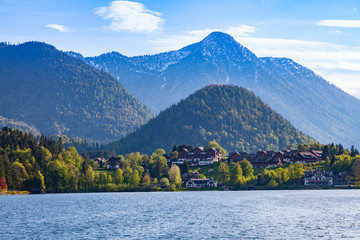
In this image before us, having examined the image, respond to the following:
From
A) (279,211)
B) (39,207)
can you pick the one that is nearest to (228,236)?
(279,211)

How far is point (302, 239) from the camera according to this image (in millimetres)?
80375

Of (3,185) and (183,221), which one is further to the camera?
(3,185)

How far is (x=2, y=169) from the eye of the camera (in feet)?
631

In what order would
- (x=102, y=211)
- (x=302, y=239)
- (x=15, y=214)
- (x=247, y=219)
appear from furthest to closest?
(x=102, y=211) → (x=15, y=214) → (x=247, y=219) → (x=302, y=239)

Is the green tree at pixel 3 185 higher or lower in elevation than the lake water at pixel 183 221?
higher

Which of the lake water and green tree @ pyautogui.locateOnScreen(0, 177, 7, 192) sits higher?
green tree @ pyautogui.locateOnScreen(0, 177, 7, 192)

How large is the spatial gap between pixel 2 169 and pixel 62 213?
261ft

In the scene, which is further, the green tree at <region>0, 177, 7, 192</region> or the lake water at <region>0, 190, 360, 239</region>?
the green tree at <region>0, 177, 7, 192</region>

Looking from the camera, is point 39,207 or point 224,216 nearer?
point 224,216

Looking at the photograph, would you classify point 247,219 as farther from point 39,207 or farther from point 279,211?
point 39,207

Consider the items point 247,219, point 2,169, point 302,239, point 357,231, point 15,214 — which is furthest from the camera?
point 2,169

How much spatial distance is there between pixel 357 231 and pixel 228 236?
2067cm

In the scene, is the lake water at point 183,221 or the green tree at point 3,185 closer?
the lake water at point 183,221

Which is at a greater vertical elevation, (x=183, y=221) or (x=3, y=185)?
(x=3, y=185)
